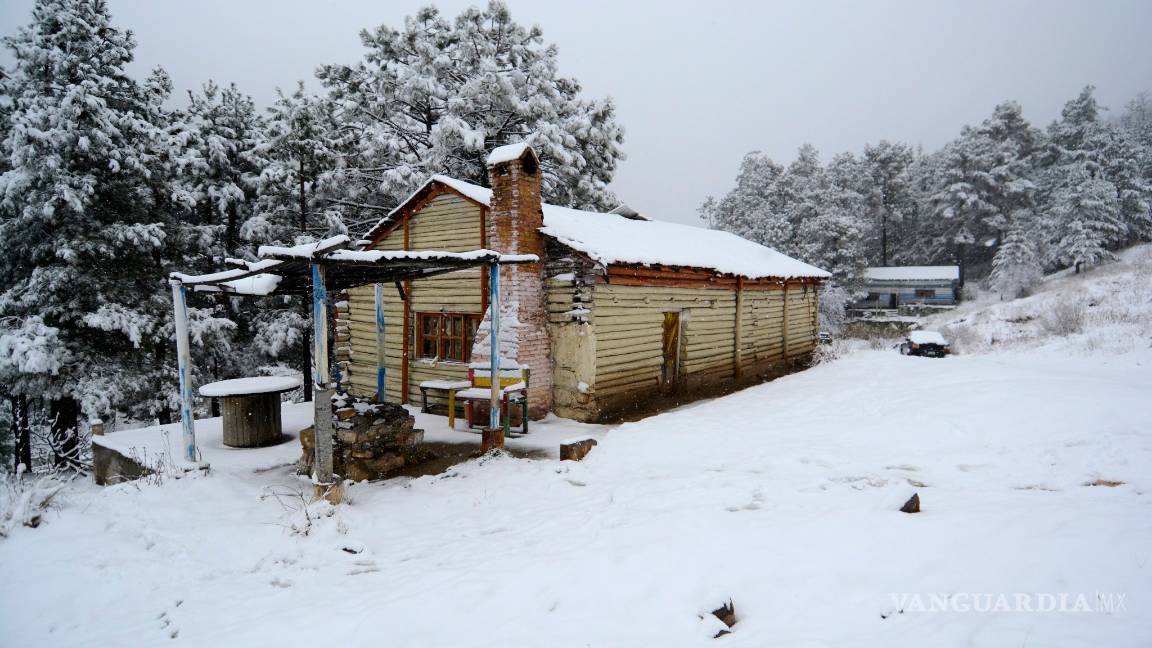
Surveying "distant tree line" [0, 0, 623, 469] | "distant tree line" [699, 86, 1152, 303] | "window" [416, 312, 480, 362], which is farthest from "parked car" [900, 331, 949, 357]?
"window" [416, 312, 480, 362]

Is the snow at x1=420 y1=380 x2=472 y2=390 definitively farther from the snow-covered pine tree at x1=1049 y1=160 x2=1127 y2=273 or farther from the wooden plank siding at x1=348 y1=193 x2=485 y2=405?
the snow-covered pine tree at x1=1049 y1=160 x2=1127 y2=273

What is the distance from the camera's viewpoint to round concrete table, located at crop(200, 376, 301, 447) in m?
9.30

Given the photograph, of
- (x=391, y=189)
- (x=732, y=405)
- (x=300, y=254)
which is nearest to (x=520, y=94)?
(x=391, y=189)

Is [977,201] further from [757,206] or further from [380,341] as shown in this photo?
[380,341]

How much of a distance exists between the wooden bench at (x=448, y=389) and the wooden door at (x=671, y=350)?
5.06 m

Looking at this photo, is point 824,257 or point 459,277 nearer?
point 459,277

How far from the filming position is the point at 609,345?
10.8 meters

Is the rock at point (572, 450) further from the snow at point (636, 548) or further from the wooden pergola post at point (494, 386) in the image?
the wooden pergola post at point (494, 386)

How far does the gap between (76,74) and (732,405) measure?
18720 mm

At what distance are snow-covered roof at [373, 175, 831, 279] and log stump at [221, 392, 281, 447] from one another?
4.98 metres

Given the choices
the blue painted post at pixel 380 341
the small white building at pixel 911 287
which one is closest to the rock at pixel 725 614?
the blue painted post at pixel 380 341

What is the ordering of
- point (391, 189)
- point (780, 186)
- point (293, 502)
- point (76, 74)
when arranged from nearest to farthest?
point (293, 502) < point (76, 74) < point (391, 189) < point (780, 186)

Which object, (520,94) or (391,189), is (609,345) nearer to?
(391,189)

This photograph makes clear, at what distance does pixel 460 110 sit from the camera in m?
19.2
